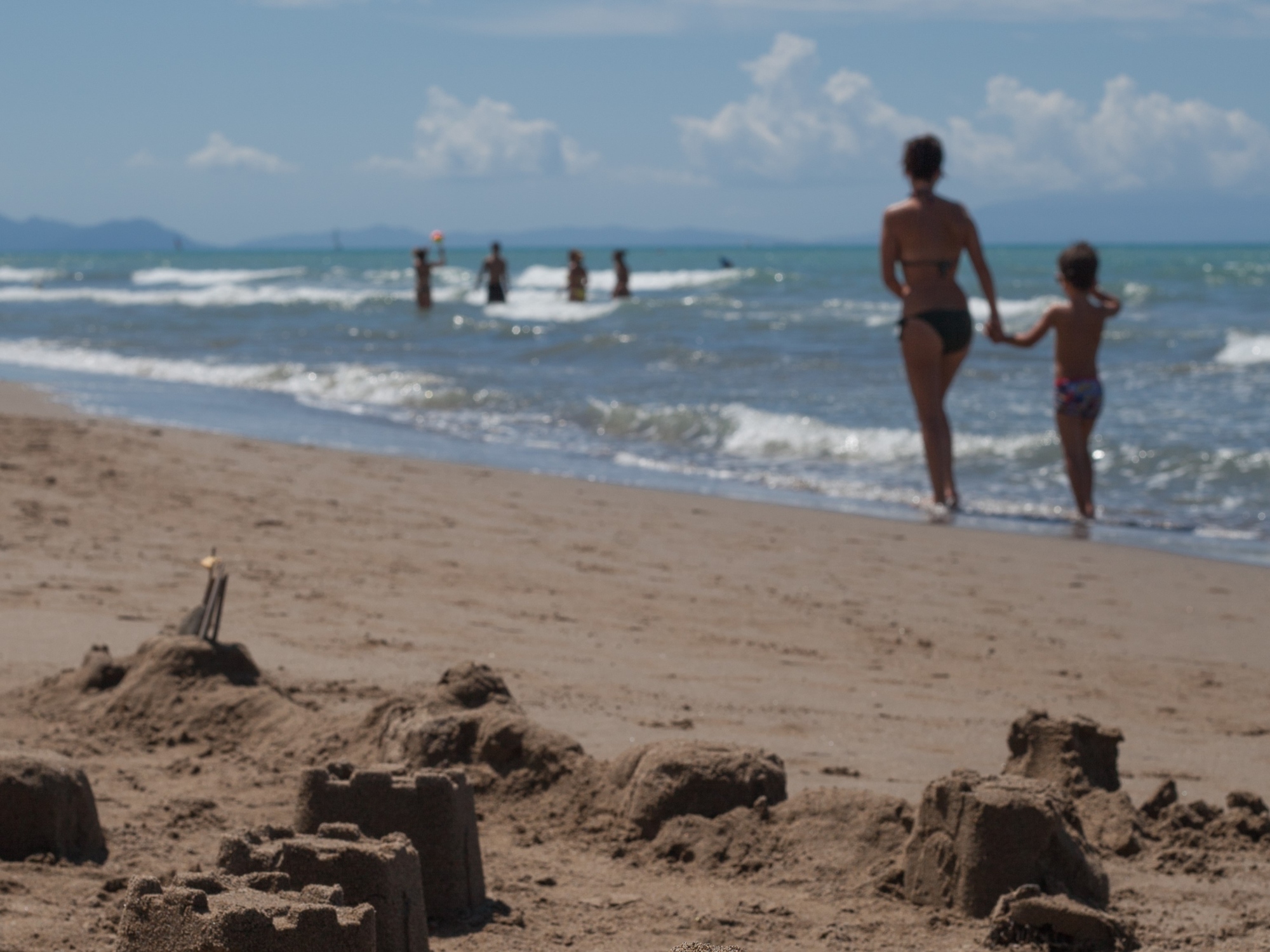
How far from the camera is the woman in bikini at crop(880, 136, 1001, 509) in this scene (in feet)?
25.5

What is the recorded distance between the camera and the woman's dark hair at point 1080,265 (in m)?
7.97

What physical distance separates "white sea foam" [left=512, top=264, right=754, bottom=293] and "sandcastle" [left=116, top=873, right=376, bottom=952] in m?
37.5

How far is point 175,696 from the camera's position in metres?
3.91

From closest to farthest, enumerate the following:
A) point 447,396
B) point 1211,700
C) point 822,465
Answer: point 1211,700, point 822,465, point 447,396

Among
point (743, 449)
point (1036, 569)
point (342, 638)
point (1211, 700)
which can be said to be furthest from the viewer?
point (743, 449)

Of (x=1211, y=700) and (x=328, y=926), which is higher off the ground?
(x=328, y=926)

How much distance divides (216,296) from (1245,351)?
2979 centimetres

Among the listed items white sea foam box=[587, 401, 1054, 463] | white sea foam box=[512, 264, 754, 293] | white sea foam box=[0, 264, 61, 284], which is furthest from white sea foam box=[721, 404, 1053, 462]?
white sea foam box=[0, 264, 61, 284]

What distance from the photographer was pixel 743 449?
36.3 feet

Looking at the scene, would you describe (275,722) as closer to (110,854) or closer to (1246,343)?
(110,854)

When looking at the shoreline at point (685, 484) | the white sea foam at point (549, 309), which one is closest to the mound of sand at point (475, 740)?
the shoreline at point (685, 484)

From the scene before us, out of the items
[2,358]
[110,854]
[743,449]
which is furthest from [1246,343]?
[110,854]

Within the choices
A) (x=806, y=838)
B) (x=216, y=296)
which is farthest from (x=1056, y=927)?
(x=216, y=296)

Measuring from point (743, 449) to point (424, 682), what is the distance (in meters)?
7.04
